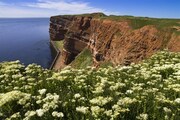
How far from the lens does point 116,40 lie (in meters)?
84.0

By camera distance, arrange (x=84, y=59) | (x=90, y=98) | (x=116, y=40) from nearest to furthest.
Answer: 1. (x=90, y=98)
2. (x=116, y=40)
3. (x=84, y=59)

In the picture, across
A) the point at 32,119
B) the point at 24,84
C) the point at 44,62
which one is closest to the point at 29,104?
the point at 32,119

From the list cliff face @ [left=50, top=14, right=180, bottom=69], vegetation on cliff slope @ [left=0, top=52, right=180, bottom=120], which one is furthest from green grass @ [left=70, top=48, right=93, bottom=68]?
vegetation on cliff slope @ [left=0, top=52, right=180, bottom=120]

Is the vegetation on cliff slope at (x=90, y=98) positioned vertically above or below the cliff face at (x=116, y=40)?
above

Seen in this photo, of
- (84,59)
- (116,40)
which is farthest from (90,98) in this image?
(84,59)

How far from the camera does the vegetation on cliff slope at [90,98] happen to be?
12394 mm

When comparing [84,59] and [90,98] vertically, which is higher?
[90,98]

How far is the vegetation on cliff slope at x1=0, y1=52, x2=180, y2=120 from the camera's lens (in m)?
12.4

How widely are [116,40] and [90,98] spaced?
230 feet

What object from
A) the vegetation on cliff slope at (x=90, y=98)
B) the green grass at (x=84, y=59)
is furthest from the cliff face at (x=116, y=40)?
the vegetation on cliff slope at (x=90, y=98)

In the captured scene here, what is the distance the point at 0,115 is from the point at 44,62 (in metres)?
147

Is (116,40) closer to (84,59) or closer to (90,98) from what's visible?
(84,59)

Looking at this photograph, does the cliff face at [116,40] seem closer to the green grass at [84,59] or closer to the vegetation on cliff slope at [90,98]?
the green grass at [84,59]

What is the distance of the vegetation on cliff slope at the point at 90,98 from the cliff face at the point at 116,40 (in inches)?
1560
